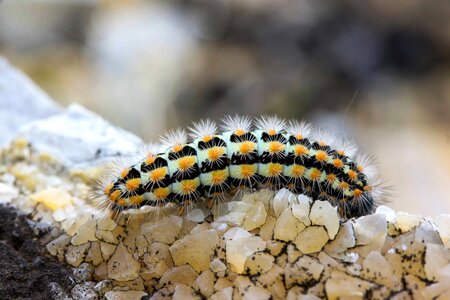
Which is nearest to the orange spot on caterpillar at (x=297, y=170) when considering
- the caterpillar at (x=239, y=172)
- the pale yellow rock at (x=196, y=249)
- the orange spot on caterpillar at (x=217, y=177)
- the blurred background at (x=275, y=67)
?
the caterpillar at (x=239, y=172)

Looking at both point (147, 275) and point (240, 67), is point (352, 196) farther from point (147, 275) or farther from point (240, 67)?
point (240, 67)

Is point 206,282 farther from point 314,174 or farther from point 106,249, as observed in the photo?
point 314,174

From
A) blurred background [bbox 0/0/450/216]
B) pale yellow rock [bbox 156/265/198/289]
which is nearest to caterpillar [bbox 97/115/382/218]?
pale yellow rock [bbox 156/265/198/289]

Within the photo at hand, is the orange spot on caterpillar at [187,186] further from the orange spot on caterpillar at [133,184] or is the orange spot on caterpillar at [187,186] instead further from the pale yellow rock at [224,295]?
the pale yellow rock at [224,295]

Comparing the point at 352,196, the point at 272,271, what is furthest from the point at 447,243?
the point at 272,271

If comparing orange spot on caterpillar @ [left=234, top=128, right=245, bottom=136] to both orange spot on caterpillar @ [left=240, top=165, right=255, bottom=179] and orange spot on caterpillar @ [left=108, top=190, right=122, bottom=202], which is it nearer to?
orange spot on caterpillar @ [left=240, top=165, right=255, bottom=179]

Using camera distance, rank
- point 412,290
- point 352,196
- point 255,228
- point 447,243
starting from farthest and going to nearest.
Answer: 1. point 352,196
2. point 255,228
3. point 447,243
4. point 412,290

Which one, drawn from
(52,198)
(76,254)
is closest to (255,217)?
(76,254)

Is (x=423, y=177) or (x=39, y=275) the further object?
(x=423, y=177)
